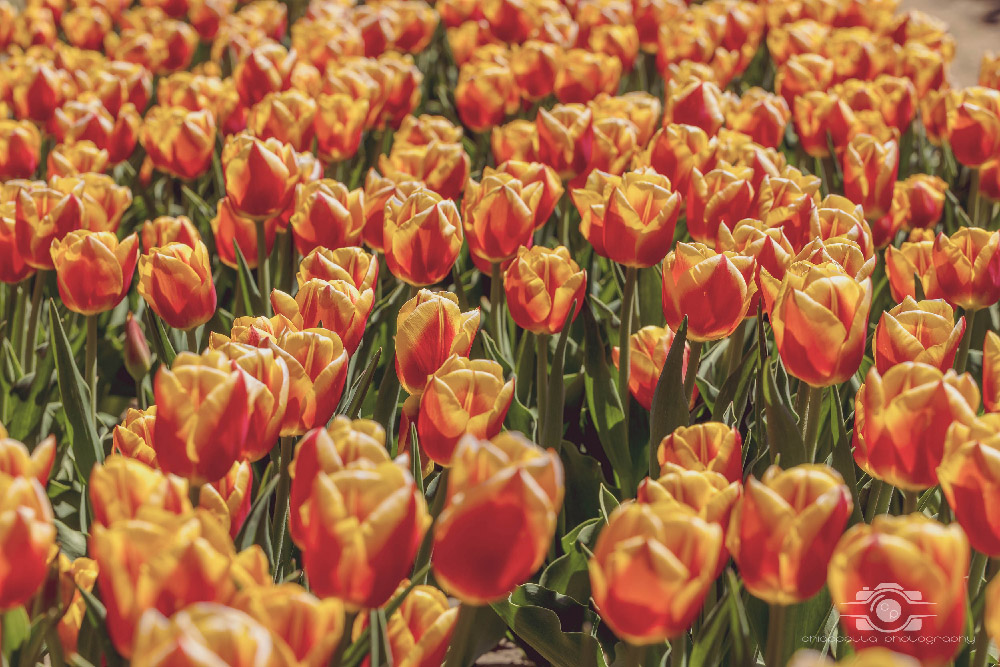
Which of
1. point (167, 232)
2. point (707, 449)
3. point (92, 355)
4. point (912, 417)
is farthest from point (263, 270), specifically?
point (912, 417)

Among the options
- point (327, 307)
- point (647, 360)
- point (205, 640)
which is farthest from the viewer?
point (647, 360)

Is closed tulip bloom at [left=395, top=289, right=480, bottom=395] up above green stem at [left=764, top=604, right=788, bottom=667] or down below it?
above

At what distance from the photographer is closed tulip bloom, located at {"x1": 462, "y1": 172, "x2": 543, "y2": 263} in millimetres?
1939

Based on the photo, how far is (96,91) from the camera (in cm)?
325

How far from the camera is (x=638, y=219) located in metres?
1.86

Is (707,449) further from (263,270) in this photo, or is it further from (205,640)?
(263,270)

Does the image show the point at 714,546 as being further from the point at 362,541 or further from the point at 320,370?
the point at 320,370

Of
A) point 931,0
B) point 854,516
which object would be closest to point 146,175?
point 854,516

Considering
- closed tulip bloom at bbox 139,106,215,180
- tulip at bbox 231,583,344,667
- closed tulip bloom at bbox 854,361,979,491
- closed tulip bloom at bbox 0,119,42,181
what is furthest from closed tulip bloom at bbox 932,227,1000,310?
closed tulip bloom at bbox 0,119,42,181

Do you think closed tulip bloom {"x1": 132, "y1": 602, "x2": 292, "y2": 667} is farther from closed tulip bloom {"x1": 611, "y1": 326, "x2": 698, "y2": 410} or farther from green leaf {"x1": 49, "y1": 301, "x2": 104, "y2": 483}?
closed tulip bloom {"x1": 611, "y1": 326, "x2": 698, "y2": 410}

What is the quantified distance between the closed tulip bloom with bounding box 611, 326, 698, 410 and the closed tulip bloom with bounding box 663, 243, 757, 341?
205 millimetres

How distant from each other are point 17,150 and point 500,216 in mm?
1350

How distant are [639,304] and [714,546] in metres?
1.49

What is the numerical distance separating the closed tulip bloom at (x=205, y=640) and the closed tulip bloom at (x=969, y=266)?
1433 mm
